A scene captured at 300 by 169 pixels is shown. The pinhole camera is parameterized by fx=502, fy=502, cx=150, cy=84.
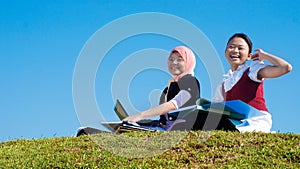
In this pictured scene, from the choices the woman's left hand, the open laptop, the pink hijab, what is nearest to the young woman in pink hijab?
the pink hijab

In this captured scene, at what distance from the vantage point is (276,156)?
677cm

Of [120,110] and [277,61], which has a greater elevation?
[120,110]

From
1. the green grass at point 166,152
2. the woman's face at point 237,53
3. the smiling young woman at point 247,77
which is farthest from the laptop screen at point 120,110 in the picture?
the woman's face at point 237,53

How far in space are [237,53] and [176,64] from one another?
1000 millimetres

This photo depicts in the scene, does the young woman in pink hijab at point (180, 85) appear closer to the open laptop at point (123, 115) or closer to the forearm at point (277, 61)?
the open laptop at point (123, 115)

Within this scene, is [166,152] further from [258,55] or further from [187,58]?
[258,55]

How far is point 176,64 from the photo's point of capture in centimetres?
823

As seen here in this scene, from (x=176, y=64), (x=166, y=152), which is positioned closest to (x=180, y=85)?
(x=176, y=64)

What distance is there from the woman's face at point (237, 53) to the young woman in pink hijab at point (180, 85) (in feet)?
2.01

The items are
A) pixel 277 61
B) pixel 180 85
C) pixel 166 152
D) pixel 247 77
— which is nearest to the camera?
pixel 166 152

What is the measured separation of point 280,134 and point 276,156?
0.98 meters

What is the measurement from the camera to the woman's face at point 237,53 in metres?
8.08

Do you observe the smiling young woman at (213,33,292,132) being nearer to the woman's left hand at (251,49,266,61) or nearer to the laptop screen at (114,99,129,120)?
the woman's left hand at (251,49,266,61)

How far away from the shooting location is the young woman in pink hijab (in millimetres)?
7988
